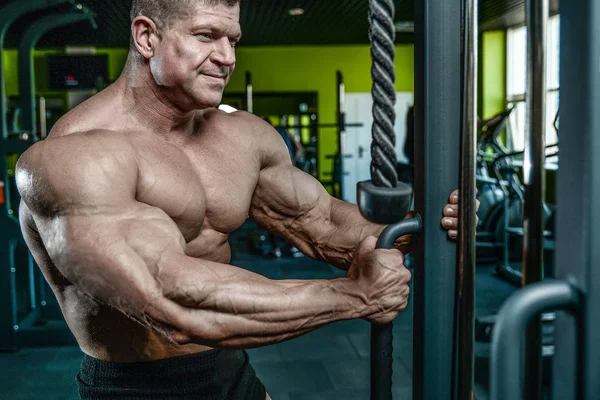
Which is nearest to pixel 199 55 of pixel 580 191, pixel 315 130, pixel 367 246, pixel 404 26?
pixel 367 246

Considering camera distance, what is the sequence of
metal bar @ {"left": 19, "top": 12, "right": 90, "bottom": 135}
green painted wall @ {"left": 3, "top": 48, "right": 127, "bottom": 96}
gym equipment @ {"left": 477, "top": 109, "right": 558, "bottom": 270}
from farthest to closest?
green painted wall @ {"left": 3, "top": 48, "right": 127, "bottom": 96} → gym equipment @ {"left": 477, "top": 109, "right": 558, "bottom": 270} → metal bar @ {"left": 19, "top": 12, "right": 90, "bottom": 135}

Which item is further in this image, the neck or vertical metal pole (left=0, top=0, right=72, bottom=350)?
vertical metal pole (left=0, top=0, right=72, bottom=350)

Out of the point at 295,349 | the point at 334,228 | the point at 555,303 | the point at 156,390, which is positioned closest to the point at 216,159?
the point at 334,228

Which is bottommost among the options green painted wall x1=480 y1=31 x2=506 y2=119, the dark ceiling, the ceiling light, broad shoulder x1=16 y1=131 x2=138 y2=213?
broad shoulder x1=16 y1=131 x2=138 y2=213

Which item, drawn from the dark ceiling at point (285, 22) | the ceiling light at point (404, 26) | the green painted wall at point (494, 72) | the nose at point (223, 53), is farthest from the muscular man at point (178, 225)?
the green painted wall at point (494, 72)

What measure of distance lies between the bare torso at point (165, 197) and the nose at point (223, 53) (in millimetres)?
206

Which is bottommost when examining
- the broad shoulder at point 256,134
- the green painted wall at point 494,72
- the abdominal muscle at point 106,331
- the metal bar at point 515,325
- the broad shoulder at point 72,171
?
the abdominal muscle at point 106,331

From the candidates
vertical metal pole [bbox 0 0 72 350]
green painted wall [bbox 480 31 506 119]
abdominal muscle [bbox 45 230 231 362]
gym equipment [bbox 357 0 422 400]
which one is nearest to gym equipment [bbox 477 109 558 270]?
green painted wall [bbox 480 31 506 119]

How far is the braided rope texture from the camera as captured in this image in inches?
21.2

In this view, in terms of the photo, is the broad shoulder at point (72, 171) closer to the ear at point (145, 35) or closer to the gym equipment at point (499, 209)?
the ear at point (145, 35)

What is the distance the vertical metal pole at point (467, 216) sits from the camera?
0.66 metres

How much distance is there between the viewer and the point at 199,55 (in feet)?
3.59

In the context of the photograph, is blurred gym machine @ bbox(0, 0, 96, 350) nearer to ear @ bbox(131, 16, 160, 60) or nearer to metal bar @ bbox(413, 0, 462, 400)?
ear @ bbox(131, 16, 160, 60)

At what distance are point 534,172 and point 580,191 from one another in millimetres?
113
